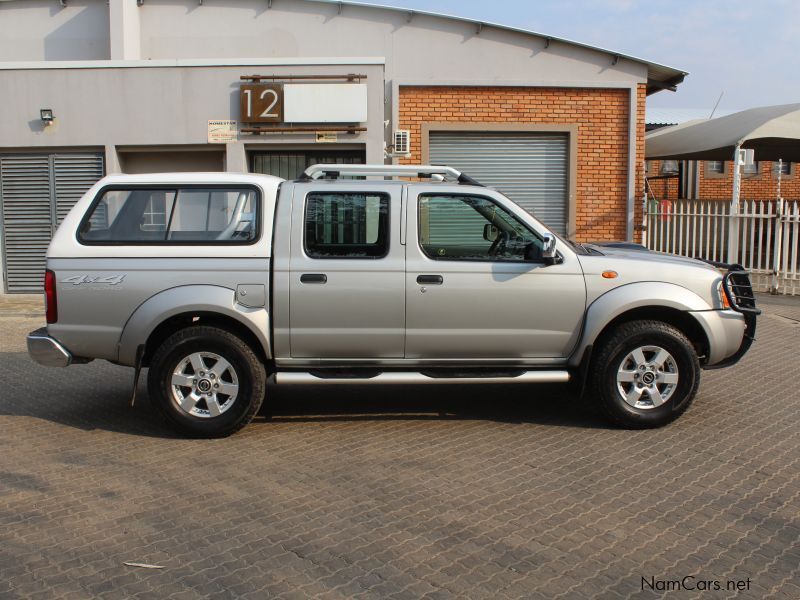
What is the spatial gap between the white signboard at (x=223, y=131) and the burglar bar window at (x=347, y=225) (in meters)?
8.59

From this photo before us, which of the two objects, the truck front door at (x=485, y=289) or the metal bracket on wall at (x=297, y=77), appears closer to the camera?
the truck front door at (x=485, y=289)

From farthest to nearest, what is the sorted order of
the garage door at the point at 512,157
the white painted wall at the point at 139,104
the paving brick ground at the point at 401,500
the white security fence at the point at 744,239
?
the garage door at the point at 512,157 < the white security fence at the point at 744,239 < the white painted wall at the point at 139,104 < the paving brick ground at the point at 401,500

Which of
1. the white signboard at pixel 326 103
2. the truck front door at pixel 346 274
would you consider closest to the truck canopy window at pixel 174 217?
the truck front door at pixel 346 274

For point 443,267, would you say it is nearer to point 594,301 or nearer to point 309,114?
point 594,301

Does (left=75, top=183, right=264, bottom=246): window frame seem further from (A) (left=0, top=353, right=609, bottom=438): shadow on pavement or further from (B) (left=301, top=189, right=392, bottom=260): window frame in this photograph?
(A) (left=0, top=353, right=609, bottom=438): shadow on pavement

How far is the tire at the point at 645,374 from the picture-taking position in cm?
608

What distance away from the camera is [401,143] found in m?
14.5

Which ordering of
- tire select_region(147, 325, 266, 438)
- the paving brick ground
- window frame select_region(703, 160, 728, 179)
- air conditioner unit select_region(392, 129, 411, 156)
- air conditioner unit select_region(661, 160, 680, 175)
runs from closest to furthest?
the paving brick ground, tire select_region(147, 325, 266, 438), air conditioner unit select_region(392, 129, 411, 156), air conditioner unit select_region(661, 160, 680, 175), window frame select_region(703, 160, 728, 179)

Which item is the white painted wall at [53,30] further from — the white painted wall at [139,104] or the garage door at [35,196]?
the garage door at [35,196]

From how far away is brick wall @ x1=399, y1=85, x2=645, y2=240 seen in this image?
49.2 ft

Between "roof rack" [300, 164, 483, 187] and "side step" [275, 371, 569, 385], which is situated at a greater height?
"roof rack" [300, 164, 483, 187]

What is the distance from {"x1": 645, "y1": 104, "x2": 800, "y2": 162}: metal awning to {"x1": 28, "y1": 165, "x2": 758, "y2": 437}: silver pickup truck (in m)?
12.1

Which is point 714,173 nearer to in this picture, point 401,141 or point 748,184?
point 748,184

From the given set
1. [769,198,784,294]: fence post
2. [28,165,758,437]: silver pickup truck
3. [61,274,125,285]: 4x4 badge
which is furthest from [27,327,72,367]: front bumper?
[769,198,784,294]: fence post
